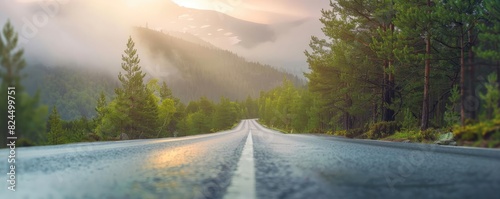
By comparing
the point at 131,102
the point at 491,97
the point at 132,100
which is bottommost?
the point at 491,97

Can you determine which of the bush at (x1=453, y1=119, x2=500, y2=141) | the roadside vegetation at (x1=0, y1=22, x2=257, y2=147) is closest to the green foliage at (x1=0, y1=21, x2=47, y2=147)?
the roadside vegetation at (x1=0, y1=22, x2=257, y2=147)

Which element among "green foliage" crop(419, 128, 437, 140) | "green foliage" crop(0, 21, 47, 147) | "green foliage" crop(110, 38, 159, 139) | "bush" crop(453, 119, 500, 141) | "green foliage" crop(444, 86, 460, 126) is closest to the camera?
"green foliage" crop(0, 21, 47, 147)

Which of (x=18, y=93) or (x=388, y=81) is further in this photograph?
(x=388, y=81)

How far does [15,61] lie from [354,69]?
105ft

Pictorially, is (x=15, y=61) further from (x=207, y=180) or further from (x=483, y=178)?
(x=483, y=178)

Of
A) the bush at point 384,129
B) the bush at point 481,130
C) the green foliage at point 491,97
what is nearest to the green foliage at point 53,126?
the green foliage at point 491,97

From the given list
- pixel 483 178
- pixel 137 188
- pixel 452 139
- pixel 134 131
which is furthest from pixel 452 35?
pixel 134 131

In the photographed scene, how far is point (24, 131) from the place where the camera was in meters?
4.01

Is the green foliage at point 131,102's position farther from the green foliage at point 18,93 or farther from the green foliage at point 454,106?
the green foliage at point 18,93

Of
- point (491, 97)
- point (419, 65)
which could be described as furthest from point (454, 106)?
point (419, 65)

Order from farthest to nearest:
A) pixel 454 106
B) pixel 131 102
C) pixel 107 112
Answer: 1. pixel 107 112
2. pixel 131 102
3. pixel 454 106

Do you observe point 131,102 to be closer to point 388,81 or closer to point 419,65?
point 388,81

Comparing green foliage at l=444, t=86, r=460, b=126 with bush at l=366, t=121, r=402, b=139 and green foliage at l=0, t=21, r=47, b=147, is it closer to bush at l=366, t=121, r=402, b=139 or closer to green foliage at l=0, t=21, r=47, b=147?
green foliage at l=0, t=21, r=47, b=147

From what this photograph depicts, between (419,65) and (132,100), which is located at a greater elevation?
(419,65)
